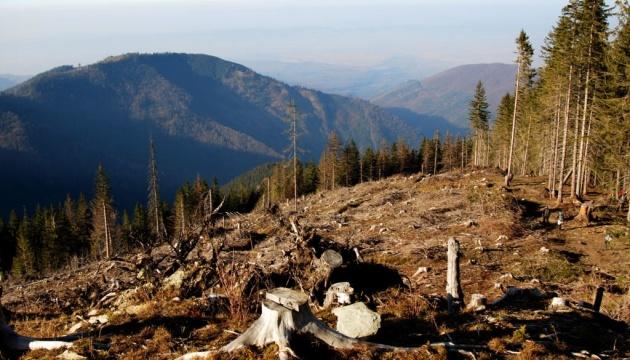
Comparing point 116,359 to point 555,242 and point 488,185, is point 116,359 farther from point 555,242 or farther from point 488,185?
point 488,185

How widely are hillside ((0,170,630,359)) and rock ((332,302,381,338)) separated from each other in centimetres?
36

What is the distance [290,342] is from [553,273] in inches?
480

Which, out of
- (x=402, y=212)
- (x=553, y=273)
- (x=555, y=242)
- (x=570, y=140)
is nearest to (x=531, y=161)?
(x=570, y=140)

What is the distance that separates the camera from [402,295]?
37.3 ft

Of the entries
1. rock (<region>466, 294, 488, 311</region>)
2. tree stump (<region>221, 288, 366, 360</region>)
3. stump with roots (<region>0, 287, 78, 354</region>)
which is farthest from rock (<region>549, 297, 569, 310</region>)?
stump with roots (<region>0, 287, 78, 354</region>)

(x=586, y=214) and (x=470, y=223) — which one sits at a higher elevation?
(x=586, y=214)

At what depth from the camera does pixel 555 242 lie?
20.8 meters

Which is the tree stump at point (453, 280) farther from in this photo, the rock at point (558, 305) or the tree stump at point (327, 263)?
the tree stump at point (327, 263)

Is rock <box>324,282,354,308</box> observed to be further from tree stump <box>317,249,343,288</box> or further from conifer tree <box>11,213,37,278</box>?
conifer tree <box>11,213,37,278</box>

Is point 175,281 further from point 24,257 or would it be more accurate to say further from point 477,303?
point 24,257

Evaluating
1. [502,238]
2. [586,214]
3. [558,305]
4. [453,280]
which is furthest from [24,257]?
[558,305]

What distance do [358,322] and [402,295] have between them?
3.36 meters

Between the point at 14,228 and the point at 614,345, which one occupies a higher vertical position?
the point at 614,345

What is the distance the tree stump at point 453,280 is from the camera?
10000mm
